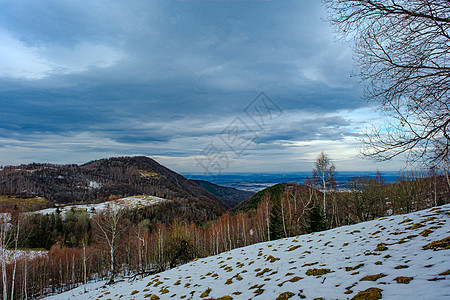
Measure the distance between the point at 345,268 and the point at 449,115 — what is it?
5.20 metres

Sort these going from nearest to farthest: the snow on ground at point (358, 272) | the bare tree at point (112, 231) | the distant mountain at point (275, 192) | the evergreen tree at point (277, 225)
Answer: the snow on ground at point (358, 272), the bare tree at point (112, 231), the evergreen tree at point (277, 225), the distant mountain at point (275, 192)

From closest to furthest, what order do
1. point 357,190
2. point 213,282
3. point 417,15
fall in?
point 417,15
point 213,282
point 357,190

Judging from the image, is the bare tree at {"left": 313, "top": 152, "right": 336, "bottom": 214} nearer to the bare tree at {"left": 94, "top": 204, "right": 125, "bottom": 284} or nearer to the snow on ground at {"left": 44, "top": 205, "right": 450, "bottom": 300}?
the snow on ground at {"left": 44, "top": 205, "right": 450, "bottom": 300}

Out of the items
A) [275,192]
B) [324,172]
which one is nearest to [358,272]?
[324,172]

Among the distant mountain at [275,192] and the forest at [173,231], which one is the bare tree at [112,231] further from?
the distant mountain at [275,192]

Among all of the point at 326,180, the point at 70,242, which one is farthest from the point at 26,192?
the point at 326,180

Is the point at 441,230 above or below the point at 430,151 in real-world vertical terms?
below

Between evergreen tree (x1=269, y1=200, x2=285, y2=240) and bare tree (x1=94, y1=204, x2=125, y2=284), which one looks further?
evergreen tree (x1=269, y1=200, x2=285, y2=240)

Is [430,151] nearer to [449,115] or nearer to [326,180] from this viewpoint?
[449,115]

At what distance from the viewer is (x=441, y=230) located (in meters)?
7.26

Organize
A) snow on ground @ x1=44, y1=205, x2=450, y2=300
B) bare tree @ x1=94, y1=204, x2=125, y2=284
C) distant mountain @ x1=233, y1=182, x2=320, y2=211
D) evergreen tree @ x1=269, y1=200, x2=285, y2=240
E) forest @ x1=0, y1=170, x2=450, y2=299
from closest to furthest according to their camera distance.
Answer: snow on ground @ x1=44, y1=205, x2=450, y2=300 → bare tree @ x1=94, y1=204, x2=125, y2=284 → forest @ x1=0, y1=170, x2=450, y2=299 → evergreen tree @ x1=269, y1=200, x2=285, y2=240 → distant mountain @ x1=233, y1=182, x2=320, y2=211

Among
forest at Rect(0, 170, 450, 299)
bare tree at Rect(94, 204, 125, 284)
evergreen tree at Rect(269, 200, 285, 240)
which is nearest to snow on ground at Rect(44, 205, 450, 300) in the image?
forest at Rect(0, 170, 450, 299)

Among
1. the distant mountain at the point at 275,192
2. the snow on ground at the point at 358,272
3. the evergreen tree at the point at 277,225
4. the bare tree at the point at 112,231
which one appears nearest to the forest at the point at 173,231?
the evergreen tree at the point at 277,225

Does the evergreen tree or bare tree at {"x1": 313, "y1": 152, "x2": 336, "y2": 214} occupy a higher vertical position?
bare tree at {"x1": 313, "y1": 152, "x2": 336, "y2": 214}
